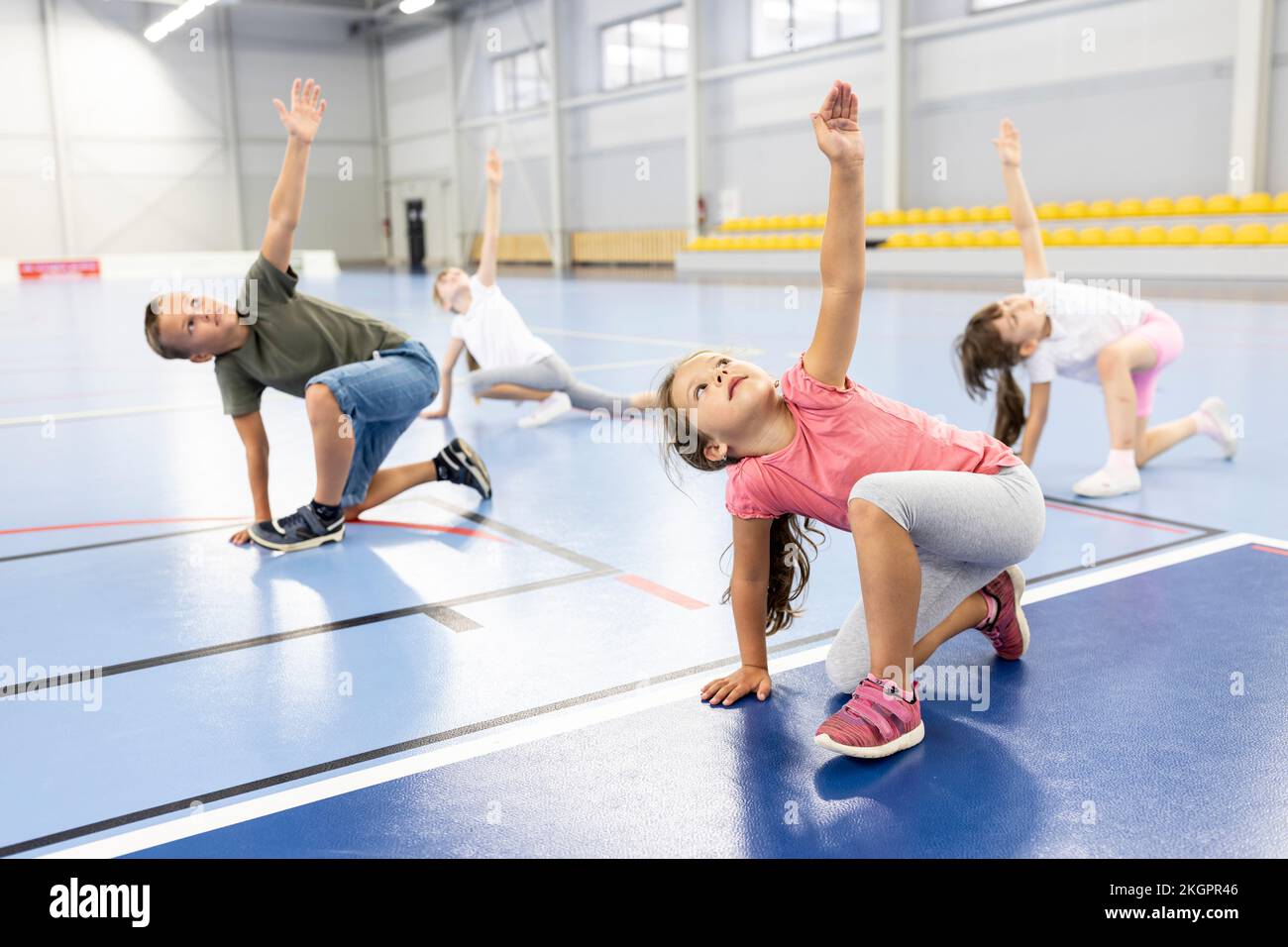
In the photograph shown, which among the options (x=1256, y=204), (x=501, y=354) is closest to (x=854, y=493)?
(x=501, y=354)

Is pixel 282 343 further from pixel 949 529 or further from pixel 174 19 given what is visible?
pixel 174 19

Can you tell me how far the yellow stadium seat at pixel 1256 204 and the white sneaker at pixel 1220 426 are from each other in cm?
1070

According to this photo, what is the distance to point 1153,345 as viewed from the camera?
444cm

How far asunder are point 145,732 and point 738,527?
128 cm

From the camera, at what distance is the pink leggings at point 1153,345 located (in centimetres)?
446

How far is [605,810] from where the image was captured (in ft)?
6.53

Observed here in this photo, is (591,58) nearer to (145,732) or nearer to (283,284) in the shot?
(283,284)

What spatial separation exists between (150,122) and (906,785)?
1231 inches

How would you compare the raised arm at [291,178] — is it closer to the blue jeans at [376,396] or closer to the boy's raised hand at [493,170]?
the blue jeans at [376,396]

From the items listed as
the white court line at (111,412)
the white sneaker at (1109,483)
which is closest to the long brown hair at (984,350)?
the white sneaker at (1109,483)

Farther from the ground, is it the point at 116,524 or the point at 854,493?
the point at 854,493

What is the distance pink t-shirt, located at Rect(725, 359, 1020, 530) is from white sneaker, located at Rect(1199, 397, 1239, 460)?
2742 mm
